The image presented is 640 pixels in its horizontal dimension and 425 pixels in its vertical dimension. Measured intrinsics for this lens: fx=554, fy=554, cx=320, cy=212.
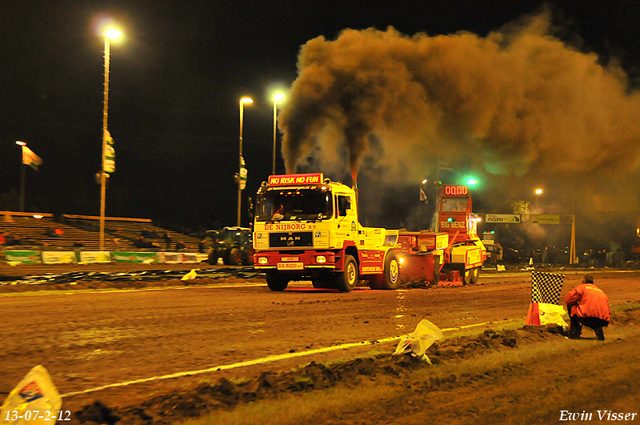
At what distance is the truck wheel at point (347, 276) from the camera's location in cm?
1681

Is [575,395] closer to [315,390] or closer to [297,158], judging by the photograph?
[315,390]

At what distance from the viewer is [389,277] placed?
19.0 m

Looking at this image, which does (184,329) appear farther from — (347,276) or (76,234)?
(76,234)

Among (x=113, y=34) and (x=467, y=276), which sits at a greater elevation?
(x=113, y=34)

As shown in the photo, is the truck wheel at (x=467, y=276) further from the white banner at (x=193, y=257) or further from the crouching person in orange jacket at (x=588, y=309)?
the white banner at (x=193, y=257)

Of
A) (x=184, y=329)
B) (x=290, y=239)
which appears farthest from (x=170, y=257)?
(x=184, y=329)

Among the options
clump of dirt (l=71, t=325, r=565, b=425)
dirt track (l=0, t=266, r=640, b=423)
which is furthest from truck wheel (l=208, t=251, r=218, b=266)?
clump of dirt (l=71, t=325, r=565, b=425)

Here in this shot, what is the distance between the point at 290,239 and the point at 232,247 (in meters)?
17.1

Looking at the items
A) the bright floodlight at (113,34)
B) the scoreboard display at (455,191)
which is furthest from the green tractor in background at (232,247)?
the bright floodlight at (113,34)

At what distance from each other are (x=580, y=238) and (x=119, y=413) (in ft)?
243

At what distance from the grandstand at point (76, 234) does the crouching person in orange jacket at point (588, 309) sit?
99.8 ft

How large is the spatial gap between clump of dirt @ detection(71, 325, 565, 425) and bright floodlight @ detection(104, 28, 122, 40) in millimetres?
21550

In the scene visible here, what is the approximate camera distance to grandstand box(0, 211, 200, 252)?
1413 inches

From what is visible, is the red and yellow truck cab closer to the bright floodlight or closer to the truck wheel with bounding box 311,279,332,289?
the truck wheel with bounding box 311,279,332,289
